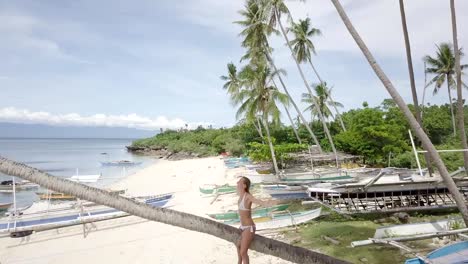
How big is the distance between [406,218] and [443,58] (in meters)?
29.2

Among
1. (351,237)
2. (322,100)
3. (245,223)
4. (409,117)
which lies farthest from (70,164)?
(245,223)

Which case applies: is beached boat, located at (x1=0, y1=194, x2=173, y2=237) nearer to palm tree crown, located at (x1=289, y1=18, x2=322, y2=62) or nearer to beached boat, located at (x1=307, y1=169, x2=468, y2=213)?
beached boat, located at (x1=307, y1=169, x2=468, y2=213)

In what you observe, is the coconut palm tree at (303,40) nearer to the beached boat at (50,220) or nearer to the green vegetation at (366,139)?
the green vegetation at (366,139)

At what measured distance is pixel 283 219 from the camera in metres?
11.6

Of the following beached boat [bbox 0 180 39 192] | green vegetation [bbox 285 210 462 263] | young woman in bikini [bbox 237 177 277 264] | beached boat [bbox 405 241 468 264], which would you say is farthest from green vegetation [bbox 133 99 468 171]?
young woman in bikini [bbox 237 177 277 264]

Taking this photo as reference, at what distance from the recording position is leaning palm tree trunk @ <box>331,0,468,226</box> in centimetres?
700

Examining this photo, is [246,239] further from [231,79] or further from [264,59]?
[231,79]

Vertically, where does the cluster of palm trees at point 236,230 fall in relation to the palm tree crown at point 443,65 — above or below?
below

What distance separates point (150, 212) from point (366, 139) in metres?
27.0

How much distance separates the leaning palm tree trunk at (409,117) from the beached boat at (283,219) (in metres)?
5.35

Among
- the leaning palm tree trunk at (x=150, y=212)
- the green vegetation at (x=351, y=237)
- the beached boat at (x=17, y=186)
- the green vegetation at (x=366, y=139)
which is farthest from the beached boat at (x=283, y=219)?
the beached boat at (x=17, y=186)

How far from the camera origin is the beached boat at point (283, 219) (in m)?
11.4

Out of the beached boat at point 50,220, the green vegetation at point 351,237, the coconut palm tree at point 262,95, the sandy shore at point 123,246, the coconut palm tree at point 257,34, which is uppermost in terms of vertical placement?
the coconut palm tree at point 257,34

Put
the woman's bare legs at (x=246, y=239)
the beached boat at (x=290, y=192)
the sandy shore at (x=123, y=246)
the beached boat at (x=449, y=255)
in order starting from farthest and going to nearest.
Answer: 1. the beached boat at (x=290, y=192)
2. the sandy shore at (x=123, y=246)
3. the beached boat at (x=449, y=255)
4. the woman's bare legs at (x=246, y=239)
